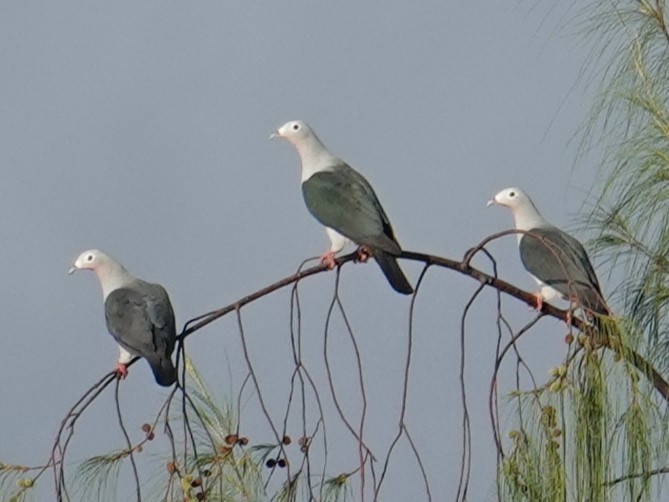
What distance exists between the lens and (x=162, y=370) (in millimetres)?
4273

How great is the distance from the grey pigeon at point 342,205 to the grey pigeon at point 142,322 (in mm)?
437

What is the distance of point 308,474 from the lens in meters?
3.07

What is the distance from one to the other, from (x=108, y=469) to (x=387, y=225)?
1017 millimetres

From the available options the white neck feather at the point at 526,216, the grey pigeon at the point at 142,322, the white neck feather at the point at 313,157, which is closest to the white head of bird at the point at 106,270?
the grey pigeon at the point at 142,322

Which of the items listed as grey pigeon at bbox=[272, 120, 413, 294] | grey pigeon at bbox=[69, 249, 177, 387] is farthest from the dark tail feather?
grey pigeon at bbox=[69, 249, 177, 387]

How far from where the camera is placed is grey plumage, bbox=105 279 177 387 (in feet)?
14.1

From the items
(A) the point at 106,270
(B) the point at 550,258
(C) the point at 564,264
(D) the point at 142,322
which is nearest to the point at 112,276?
(A) the point at 106,270

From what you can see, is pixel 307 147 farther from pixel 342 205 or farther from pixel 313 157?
pixel 342 205

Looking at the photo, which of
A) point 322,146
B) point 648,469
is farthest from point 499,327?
point 322,146

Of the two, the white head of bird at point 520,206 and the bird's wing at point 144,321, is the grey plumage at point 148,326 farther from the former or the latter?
the white head of bird at point 520,206

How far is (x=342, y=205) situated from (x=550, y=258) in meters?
0.60

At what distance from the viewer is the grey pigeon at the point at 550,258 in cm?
371

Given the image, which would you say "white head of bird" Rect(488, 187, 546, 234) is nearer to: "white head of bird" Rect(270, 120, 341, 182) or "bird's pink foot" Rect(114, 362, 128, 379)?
"white head of bird" Rect(270, 120, 341, 182)

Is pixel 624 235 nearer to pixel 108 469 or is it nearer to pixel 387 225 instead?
pixel 387 225
